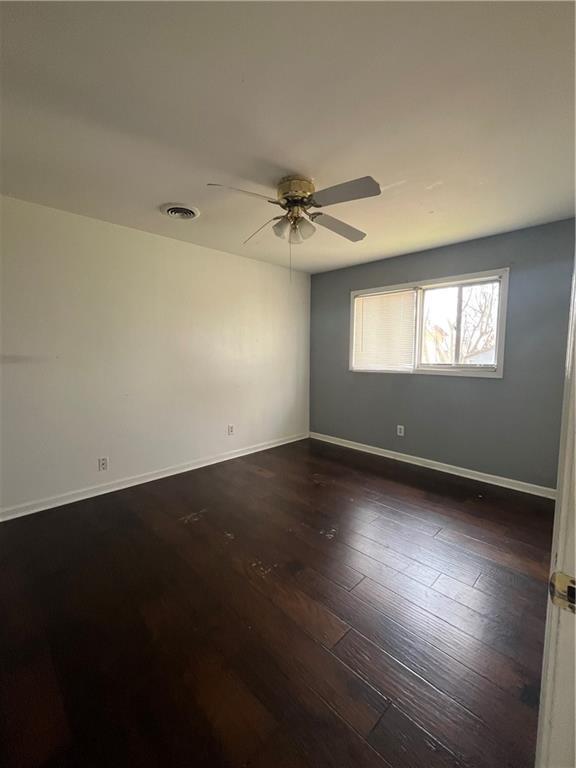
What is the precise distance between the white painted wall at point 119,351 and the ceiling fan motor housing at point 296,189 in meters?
1.65

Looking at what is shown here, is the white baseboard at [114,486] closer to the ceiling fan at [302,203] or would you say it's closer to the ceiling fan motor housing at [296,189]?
the ceiling fan at [302,203]

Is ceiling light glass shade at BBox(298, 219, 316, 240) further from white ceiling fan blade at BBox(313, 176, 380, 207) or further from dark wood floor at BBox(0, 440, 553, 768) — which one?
dark wood floor at BBox(0, 440, 553, 768)

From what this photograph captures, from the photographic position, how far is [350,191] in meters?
1.65

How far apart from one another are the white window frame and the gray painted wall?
0.05 m

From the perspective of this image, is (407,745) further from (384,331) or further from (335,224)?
(384,331)

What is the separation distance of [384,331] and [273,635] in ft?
10.8

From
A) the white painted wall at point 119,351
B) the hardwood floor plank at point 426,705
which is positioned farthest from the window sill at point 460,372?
the hardwood floor plank at point 426,705

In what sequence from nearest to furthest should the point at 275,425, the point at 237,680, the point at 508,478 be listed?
the point at 237,680, the point at 508,478, the point at 275,425

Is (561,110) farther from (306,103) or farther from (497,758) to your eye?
(497,758)

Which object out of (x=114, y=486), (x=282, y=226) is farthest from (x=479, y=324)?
(x=114, y=486)

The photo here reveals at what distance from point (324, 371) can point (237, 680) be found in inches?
143

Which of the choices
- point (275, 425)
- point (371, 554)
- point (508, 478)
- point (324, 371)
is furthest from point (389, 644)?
point (324, 371)

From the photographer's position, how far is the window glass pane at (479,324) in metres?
3.05

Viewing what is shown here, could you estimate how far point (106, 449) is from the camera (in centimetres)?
289
